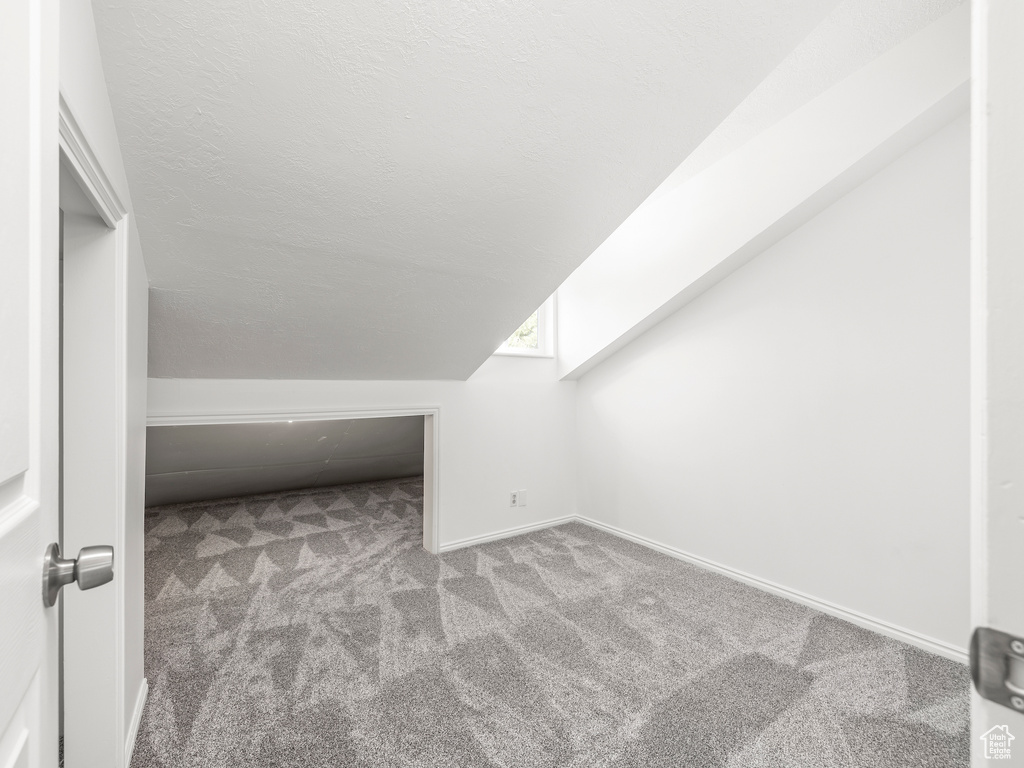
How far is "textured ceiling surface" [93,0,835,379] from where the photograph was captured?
1130 millimetres

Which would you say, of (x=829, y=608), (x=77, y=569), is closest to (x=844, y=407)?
(x=829, y=608)

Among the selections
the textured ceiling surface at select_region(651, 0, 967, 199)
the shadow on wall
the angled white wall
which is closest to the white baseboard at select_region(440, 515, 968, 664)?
the angled white wall

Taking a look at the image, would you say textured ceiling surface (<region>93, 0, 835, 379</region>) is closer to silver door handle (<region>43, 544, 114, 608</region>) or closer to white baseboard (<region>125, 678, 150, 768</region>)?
silver door handle (<region>43, 544, 114, 608</region>)

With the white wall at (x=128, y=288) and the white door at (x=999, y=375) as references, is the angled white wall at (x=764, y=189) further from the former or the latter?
the white wall at (x=128, y=288)

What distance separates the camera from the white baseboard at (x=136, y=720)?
4.35ft

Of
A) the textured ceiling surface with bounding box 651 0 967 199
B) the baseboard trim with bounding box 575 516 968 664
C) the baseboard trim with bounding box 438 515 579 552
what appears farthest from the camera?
the baseboard trim with bounding box 438 515 579 552

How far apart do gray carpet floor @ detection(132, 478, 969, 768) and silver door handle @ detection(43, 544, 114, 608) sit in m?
1.19

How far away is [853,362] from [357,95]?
2.35 metres

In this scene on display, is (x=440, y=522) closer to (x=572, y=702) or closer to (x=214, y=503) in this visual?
(x=572, y=702)

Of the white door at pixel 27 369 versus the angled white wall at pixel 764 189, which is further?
the angled white wall at pixel 764 189
